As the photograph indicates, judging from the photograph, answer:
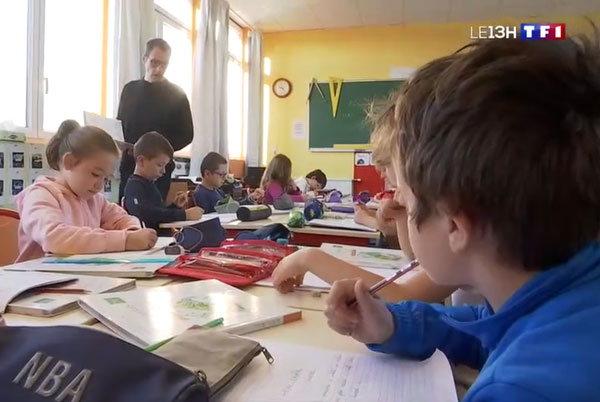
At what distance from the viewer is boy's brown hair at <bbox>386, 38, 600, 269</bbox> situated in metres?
0.48

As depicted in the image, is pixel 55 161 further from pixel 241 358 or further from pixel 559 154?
pixel 559 154

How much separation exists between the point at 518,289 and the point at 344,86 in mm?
6787

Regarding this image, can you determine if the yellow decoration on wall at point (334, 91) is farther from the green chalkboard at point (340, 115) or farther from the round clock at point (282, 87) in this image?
the round clock at point (282, 87)

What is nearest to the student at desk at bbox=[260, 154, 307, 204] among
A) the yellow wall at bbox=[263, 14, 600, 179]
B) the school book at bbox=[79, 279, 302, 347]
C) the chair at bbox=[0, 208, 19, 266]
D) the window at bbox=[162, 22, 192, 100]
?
the window at bbox=[162, 22, 192, 100]

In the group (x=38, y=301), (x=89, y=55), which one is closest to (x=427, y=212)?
(x=38, y=301)

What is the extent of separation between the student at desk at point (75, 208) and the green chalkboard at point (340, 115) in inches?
206

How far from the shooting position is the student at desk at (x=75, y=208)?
59.9 inches

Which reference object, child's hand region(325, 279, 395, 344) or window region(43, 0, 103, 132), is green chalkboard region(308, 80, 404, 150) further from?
child's hand region(325, 279, 395, 344)

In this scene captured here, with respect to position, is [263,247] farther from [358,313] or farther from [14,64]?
[14,64]

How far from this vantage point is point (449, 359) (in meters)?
0.75

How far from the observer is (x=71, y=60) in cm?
373

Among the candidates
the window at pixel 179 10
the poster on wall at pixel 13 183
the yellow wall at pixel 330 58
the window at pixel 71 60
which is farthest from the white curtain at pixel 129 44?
the yellow wall at pixel 330 58

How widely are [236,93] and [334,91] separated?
1360 millimetres

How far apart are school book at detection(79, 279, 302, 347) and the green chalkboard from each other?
608cm
